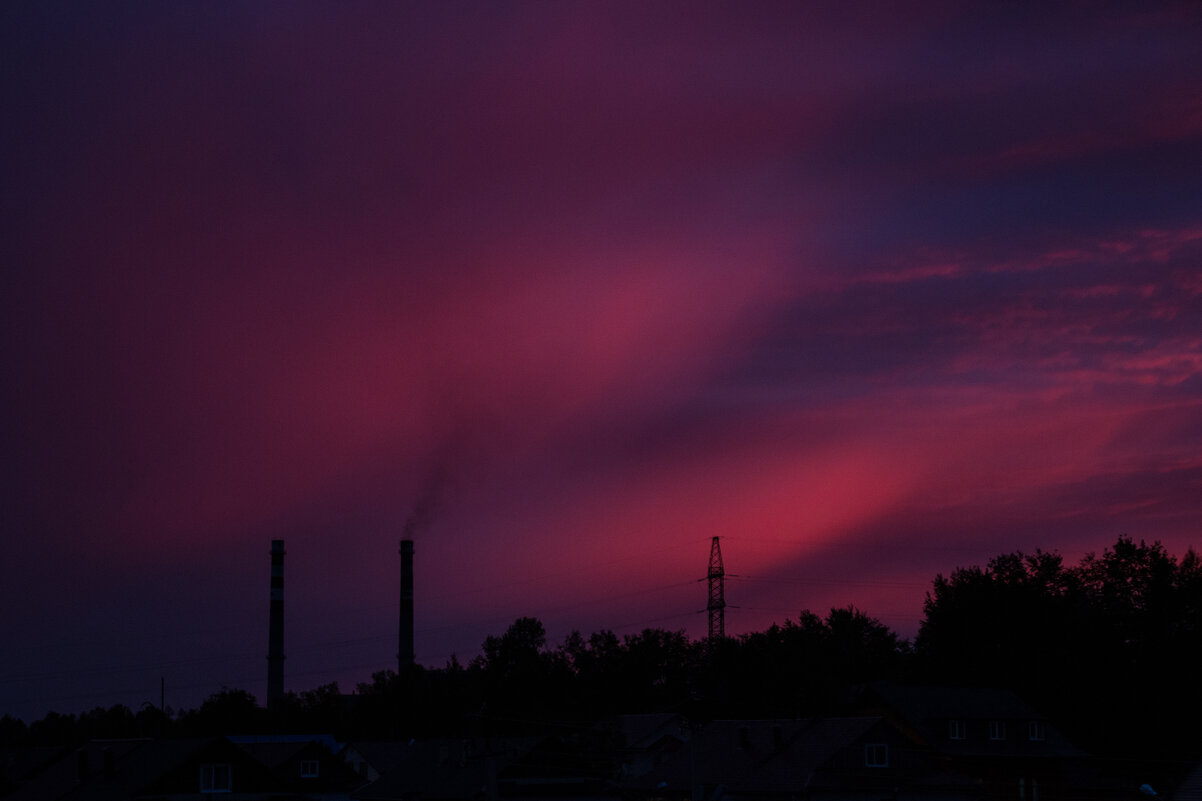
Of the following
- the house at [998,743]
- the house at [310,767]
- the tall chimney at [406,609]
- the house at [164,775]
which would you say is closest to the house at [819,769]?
the house at [998,743]

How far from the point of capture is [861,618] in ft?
615

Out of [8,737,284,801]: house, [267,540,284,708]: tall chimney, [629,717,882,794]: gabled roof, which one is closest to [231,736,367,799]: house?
[8,737,284,801]: house

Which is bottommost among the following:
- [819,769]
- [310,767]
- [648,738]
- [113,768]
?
[310,767]

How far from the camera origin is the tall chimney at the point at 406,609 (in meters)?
163

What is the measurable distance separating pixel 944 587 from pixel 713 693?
27.0m

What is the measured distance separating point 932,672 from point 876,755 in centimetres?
4911

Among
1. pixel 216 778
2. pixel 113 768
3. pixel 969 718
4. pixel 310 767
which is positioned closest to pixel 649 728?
pixel 310 767

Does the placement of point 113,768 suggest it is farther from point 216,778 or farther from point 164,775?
point 216,778

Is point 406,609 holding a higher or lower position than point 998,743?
higher

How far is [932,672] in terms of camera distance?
13725cm

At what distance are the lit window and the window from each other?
1590 inches

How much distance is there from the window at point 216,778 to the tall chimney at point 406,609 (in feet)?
241

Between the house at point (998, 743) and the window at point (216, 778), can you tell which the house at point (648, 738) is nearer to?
the house at point (998, 743)

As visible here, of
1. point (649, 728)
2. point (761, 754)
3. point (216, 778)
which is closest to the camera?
point (216, 778)
